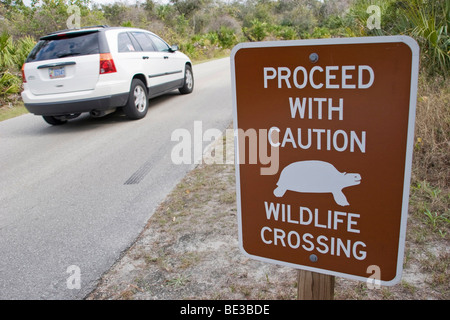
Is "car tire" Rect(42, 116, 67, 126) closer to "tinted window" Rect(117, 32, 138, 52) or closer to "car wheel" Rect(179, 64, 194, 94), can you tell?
"tinted window" Rect(117, 32, 138, 52)

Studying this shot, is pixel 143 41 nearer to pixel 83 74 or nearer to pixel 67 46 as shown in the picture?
pixel 67 46

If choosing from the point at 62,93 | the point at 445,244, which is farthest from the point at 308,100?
the point at 62,93

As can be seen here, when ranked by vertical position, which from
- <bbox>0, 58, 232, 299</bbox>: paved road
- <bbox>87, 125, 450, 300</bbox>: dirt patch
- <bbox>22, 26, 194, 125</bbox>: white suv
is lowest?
<bbox>0, 58, 232, 299</bbox>: paved road

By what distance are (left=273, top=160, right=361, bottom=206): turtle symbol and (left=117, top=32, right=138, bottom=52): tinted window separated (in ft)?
21.1

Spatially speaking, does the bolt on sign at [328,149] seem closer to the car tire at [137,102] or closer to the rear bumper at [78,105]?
the rear bumper at [78,105]

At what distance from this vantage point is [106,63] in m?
6.69

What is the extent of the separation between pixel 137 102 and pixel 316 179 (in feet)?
21.6

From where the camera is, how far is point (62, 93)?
6758 mm

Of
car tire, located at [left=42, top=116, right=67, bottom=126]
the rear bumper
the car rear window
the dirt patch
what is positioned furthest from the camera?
car tire, located at [left=42, top=116, right=67, bottom=126]

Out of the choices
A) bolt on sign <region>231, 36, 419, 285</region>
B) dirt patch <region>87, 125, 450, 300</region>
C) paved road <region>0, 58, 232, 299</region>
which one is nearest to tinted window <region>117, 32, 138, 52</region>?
paved road <region>0, 58, 232, 299</region>

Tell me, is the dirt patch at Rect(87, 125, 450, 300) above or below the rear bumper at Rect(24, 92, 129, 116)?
below

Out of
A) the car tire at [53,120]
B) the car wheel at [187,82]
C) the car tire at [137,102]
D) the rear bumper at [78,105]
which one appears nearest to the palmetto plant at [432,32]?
the car tire at [137,102]

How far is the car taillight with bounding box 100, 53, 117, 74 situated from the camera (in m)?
6.67
